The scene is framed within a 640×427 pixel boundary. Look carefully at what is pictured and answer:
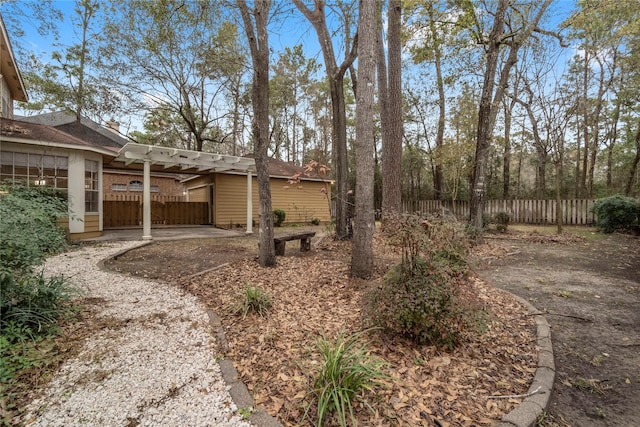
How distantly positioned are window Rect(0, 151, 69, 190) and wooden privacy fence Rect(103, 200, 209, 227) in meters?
4.52

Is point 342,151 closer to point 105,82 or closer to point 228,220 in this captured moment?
point 228,220

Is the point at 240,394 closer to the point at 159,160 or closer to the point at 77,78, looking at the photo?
the point at 159,160

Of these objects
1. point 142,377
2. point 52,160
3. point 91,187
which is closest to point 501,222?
point 142,377

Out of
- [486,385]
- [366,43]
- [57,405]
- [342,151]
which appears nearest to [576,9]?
[342,151]

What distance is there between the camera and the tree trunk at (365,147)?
400 centimetres

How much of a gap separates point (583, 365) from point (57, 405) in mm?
3844

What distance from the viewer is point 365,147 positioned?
13.6ft

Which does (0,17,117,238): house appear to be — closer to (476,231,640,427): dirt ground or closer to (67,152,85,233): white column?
(67,152,85,233): white column

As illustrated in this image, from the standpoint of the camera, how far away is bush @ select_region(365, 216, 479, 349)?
2.28 m

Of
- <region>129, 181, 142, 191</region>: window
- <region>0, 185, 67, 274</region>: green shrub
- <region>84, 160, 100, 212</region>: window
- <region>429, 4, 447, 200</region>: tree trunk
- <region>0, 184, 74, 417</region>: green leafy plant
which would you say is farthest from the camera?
<region>129, 181, 142, 191</region>: window

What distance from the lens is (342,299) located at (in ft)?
12.1

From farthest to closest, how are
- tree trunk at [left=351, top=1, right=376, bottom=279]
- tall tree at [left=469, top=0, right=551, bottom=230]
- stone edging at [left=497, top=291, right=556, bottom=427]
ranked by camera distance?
tall tree at [left=469, top=0, right=551, bottom=230]
tree trunk at [left=351, top=1, right=376, bottom=279]
stone edging at [left=497, top=291, right=556, bottom=427]

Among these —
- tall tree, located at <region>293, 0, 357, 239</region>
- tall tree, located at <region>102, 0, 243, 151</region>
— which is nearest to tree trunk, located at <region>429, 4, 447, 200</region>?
tall tree, located at <region>293, 0, 357, 239</region>

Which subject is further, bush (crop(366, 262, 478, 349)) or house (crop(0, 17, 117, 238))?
house (crop(0, 17, 117, 238))
